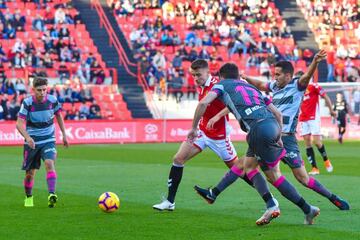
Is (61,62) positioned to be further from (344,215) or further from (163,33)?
(344,215)

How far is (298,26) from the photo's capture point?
56.3 metres

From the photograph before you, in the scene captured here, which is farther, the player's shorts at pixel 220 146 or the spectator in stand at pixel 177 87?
the spectator in stand at pixel 177 87

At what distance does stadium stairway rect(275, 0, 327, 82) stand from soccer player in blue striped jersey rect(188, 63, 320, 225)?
137ft

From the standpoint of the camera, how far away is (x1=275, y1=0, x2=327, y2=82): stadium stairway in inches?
2160

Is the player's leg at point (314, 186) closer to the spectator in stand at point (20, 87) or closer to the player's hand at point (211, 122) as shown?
the player's hand at point (211, 122)

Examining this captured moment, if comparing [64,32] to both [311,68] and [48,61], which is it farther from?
[311,68]

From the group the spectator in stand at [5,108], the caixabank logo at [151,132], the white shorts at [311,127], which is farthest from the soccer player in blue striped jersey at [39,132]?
the caixabank logo at [151,132]

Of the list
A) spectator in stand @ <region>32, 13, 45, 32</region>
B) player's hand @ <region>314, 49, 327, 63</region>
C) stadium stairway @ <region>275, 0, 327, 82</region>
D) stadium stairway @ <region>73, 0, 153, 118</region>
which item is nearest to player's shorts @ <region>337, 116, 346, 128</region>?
stadium stairway @ <region>73, 0, 153, 118</region>

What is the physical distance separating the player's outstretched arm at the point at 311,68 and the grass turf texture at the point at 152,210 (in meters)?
1.88

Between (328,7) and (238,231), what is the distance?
4690cm

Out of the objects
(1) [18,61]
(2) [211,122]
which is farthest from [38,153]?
(1) [18,61]

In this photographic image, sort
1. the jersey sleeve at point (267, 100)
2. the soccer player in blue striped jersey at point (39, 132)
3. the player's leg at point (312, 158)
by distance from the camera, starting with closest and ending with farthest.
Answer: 1. the jersey sleeve at point (267, 100)
2. the soccer player in blue striped jersey at point (39, 132)
3. the player's leg at point (312, 158)

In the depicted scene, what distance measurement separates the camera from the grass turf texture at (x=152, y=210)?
12.0 metres

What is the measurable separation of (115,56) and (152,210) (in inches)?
1388
